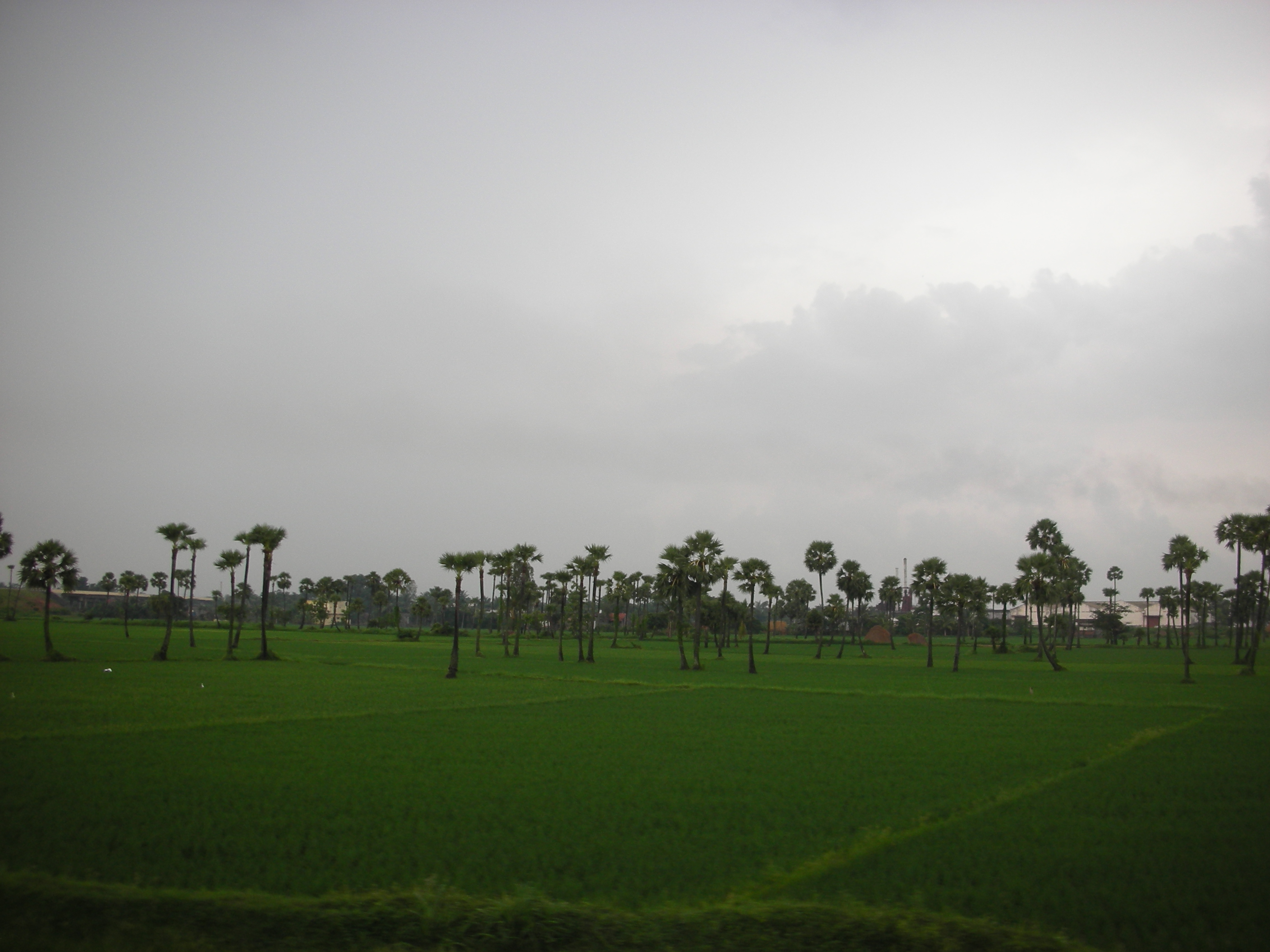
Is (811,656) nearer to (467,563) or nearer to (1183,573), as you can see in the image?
(1183,573)

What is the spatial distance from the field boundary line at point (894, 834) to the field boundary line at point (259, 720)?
70.3 ft

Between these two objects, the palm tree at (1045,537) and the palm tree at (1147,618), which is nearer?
the palm tree at (1045,537)

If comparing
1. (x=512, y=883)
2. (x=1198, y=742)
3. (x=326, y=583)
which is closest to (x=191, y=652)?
(x=512, y=883)

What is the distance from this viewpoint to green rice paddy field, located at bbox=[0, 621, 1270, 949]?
10.4 metres

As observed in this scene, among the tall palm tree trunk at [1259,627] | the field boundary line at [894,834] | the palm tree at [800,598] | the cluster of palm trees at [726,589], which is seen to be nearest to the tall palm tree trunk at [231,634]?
the cluster of palm trees at [726,589]

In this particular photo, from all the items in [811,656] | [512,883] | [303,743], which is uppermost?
[512,883]

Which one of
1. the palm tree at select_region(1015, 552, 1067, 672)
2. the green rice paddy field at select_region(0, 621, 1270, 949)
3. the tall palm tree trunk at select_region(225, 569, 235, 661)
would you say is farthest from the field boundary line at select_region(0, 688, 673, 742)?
the palm tree at select_region(1015, 552, 1067, 672)

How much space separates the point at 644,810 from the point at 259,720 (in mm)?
18582

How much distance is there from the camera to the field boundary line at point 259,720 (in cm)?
2234

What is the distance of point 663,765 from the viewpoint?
20.2 m

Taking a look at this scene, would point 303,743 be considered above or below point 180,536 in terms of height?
below

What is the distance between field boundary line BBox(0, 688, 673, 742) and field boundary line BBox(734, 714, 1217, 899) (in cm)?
2143

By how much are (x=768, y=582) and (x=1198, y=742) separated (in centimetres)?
5017

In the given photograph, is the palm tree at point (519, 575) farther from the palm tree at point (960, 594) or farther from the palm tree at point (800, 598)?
the palm tree at point (800, 598)
